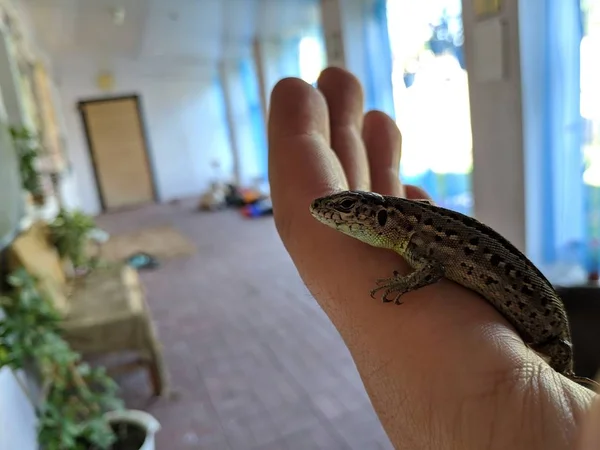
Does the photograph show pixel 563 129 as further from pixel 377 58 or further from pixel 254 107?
pixel 254 107

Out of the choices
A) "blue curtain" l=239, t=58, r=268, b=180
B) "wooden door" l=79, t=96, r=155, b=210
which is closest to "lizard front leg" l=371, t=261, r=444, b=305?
"blue curtain" l=239, t=58, r=268, b=180

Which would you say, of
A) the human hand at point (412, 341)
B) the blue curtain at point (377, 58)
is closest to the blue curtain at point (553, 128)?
the blue curtain at point (377, 58)

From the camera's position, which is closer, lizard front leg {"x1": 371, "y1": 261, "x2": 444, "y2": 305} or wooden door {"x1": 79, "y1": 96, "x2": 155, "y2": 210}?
lizard front leg {"x1": 371, "y1": 261, "x2": 444, "y2": 305}

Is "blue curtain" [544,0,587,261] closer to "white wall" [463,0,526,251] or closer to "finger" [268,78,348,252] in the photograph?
"white wall" [463,0,526,251]

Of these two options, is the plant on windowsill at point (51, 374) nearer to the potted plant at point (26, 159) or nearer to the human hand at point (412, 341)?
the potted plant at point (26, 159)

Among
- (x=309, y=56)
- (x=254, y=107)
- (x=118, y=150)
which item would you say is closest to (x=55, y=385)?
(x=309, y=56)

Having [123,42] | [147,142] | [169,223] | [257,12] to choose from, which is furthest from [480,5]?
[147,142]
